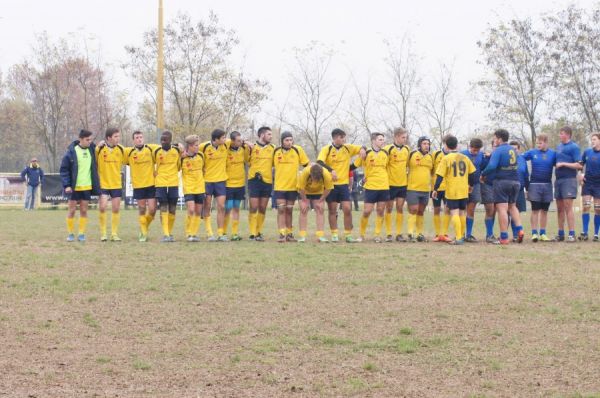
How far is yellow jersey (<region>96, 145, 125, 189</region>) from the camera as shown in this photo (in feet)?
51.1

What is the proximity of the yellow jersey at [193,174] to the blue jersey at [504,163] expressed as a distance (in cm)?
553

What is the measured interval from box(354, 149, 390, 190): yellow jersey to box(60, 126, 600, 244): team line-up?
2 cm

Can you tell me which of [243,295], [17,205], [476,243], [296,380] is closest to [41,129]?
[17,205]

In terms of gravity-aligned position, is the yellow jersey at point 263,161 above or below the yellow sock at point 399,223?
above

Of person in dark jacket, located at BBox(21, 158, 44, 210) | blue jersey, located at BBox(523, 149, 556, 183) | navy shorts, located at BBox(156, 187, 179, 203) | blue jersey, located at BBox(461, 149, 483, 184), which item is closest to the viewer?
navy shorts, located at BBox(156, 187, 179, 203)

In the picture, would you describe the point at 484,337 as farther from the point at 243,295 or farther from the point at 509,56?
the point at 509,56

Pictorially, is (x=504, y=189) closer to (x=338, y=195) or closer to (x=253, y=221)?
(x=338, y=195)

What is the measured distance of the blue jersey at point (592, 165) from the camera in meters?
16.0

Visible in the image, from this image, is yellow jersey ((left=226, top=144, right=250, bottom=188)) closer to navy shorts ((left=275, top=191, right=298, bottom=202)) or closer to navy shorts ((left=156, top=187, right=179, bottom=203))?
navy shorts ((left=275, top=191, right=298, bottom=202))

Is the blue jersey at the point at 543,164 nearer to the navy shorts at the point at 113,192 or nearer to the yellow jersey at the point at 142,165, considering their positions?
the yellow jersey at the point at 142,165

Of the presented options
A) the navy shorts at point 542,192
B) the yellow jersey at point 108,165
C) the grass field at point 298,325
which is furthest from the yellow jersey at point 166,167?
the navy shorts at point 542,192

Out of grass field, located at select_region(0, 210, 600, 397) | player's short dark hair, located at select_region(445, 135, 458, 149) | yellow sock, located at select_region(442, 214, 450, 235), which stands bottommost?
grass field, located at select_region(0, 210, 600, 397)

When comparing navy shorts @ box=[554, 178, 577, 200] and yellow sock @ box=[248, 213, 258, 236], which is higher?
navy shorts @ box=[554, 178, 577, 200]

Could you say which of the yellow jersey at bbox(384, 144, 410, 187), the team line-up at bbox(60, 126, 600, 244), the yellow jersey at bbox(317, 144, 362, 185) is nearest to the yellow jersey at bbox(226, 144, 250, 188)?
the team line-up at bbox(60, 126, 600, 244)
